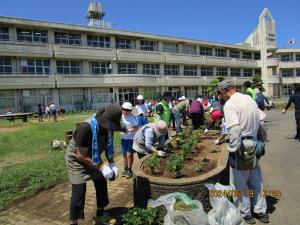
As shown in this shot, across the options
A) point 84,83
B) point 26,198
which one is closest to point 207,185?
point 26,198

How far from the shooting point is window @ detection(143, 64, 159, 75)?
4366 centimetres

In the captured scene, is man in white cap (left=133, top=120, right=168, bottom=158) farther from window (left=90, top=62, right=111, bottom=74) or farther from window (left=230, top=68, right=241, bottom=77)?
window (left=230, top=68, right=241, bottom=77)

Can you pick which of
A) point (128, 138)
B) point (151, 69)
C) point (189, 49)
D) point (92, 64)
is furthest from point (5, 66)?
point (128, 138)

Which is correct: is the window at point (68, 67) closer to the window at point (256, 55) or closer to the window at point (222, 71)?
the window at point (222, 71)

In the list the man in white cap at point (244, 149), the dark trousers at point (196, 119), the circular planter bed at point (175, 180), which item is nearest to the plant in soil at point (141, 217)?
the circular planter bed at point (175, 180)

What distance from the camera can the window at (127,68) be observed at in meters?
40.8

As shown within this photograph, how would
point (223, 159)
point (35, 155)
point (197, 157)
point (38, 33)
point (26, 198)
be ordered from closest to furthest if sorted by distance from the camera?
point (223, 159), point (26, 198), point (197, 157), point (35, 155), point (38, 33)

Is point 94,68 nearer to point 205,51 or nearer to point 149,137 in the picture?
point 205,51

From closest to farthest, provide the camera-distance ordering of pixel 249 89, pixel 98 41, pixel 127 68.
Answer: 1. pixel 249 89
2. pixel 98 41
3. pixel 127 68

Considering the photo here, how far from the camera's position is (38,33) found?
34.8 metres

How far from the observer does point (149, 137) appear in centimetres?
617

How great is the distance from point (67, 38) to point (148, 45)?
11673 mm

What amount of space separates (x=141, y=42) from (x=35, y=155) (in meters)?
34.2

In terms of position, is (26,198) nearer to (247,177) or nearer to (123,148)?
(123,148)
